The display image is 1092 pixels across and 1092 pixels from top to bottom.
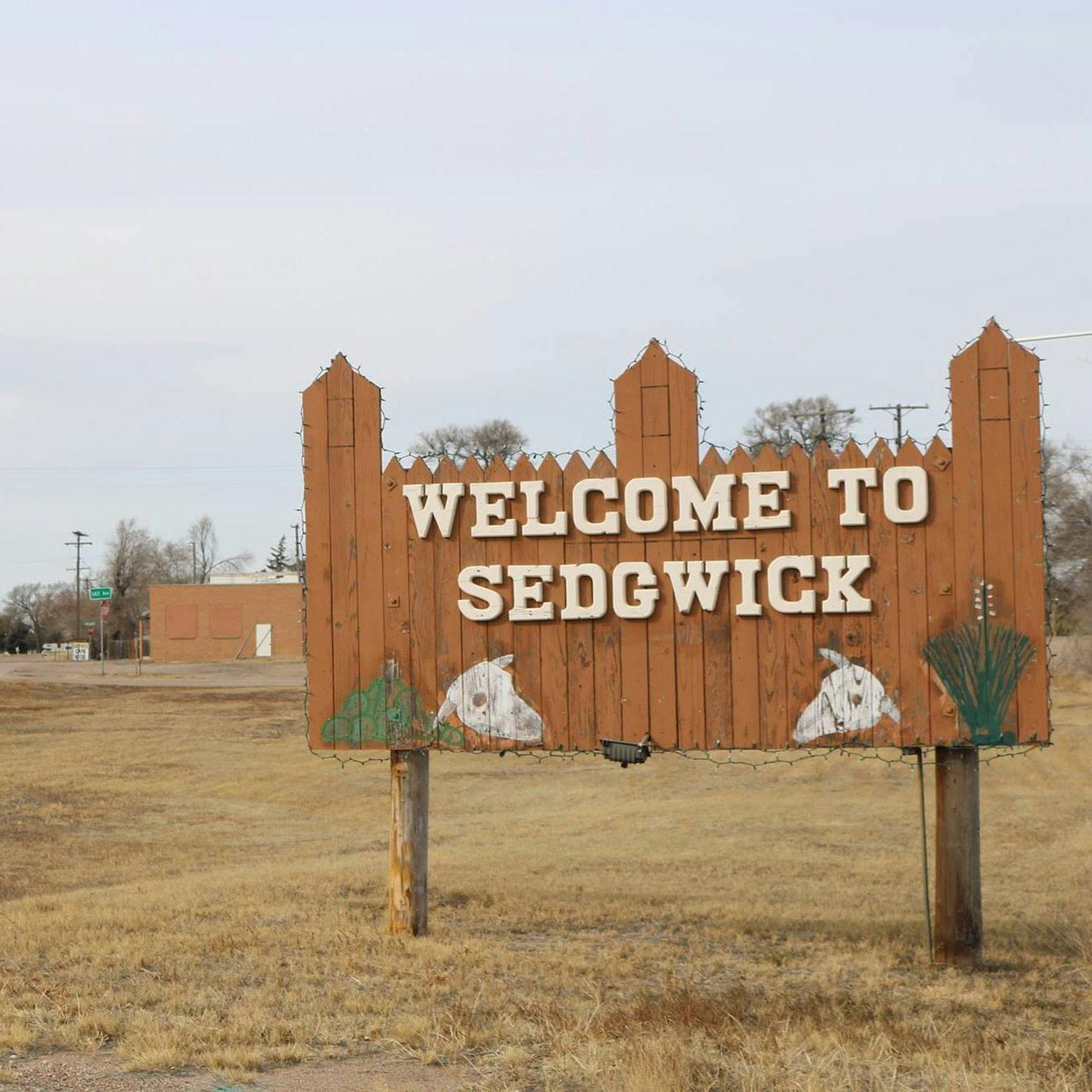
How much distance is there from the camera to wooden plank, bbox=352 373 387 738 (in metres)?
10.2

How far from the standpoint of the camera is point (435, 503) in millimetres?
10219

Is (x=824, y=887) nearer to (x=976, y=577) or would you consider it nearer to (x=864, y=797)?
(x=976, y=577)

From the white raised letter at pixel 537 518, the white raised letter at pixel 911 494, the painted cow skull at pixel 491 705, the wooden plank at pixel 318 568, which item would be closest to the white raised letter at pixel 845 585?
the white raised letter at pixel 911 494

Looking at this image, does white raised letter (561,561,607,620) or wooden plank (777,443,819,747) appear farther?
white raised letter (561,561,607,620)

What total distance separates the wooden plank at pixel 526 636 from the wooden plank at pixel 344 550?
1.14 m

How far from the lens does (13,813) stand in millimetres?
21797

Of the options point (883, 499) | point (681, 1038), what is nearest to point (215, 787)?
point (883, 499)


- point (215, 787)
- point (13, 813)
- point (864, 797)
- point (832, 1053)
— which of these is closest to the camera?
point (832, 1053)

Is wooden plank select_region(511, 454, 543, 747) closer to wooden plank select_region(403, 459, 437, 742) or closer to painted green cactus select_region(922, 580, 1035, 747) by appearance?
wooden plank select_region(403, 459, 437, 742)

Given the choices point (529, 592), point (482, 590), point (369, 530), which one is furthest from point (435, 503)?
point (529, 592)

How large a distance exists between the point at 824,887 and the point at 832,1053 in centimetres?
826

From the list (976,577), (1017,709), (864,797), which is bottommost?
(864,797)

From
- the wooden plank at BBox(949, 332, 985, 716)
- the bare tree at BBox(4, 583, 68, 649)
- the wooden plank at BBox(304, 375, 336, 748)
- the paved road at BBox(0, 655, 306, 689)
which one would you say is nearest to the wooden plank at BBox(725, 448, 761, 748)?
the wooden plank at BBox(949, 332, 985, 716)

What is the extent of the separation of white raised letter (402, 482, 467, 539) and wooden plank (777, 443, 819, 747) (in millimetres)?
2310
